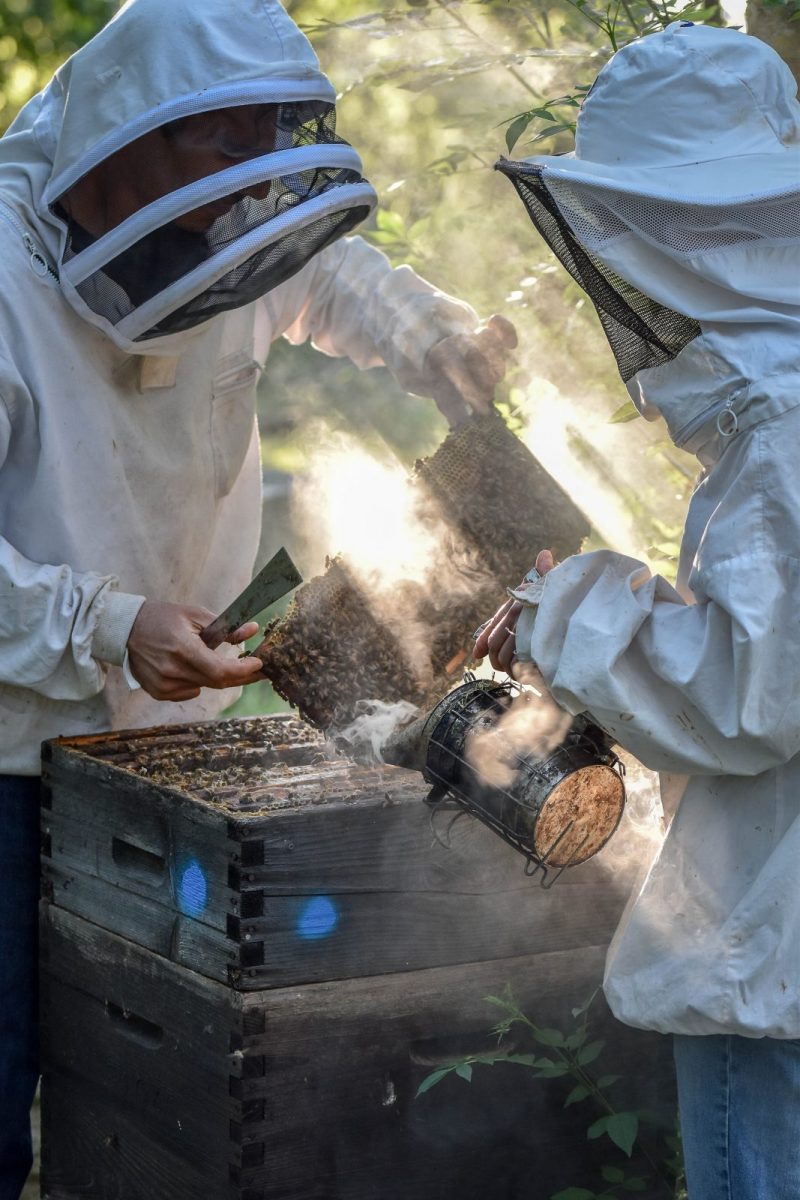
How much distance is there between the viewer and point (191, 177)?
2.22 metres

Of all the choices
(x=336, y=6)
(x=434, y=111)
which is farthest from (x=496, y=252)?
(x=336, y=6)

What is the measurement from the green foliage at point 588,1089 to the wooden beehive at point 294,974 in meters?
0.04

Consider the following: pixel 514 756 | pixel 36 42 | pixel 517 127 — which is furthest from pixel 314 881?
pixel 36 42

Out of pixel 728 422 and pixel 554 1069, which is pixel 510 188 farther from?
pixel 554 1069

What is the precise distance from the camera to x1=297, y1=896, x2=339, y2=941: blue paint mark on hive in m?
1.96

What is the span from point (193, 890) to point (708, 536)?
3.40 feet

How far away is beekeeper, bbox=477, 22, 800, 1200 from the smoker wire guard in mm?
147

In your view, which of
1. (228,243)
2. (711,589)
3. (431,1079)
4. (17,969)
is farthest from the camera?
(17,969)

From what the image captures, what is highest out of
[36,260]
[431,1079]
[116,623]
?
[36,260]

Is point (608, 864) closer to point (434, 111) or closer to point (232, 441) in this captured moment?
point (232, 441)

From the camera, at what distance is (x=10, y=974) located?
2.47 metres

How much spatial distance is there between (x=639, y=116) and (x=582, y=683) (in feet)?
2.32

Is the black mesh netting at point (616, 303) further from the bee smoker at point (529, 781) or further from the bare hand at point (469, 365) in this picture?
the bare hand at point (469, 365)

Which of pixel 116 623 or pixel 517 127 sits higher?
pixel 517 127
